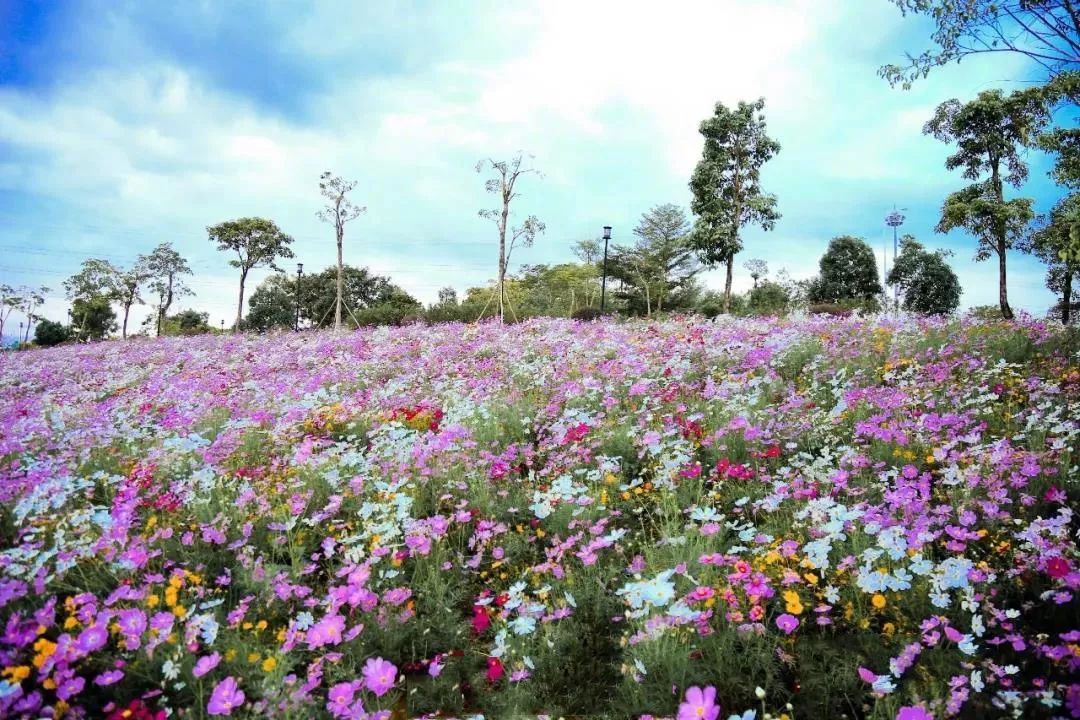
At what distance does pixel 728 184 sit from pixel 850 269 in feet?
93.6

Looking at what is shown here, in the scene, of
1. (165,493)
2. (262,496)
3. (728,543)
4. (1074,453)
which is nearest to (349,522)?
(262,496)

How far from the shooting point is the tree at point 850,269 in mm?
51750

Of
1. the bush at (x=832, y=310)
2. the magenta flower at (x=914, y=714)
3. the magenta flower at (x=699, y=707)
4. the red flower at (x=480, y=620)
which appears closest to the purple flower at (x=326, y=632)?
the red flower at (x=480, y=620)

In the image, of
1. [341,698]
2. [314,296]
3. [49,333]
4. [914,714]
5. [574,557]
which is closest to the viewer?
[914,714]

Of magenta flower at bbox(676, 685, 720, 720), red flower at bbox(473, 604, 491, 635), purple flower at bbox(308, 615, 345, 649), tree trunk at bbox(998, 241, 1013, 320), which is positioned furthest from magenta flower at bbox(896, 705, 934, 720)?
tree trunk at bbox(998, 241, 1013, 320)

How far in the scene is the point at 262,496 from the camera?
3953 millimetres

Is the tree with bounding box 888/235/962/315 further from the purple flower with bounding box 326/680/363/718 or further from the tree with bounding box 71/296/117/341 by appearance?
the tree with bounding box 71/296/117/341

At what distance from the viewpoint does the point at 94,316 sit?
51.4 metres

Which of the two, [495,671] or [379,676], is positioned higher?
[379,676]

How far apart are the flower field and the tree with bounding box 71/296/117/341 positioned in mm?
46590

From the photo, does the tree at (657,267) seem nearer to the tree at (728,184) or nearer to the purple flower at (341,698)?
the tree at (728,184)

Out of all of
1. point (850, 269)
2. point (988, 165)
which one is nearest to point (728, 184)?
point (988, 165)

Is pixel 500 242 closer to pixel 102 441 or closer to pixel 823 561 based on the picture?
pixel 102 441

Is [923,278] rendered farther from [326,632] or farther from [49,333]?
[49,333]
